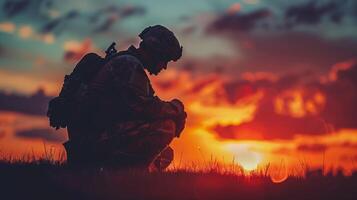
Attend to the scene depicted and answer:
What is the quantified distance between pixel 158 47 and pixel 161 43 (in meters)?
0.12

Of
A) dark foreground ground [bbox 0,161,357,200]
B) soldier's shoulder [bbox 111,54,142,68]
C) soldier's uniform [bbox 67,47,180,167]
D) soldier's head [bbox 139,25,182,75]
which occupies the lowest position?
dark foreground ground [bbox 0,161,357,200]

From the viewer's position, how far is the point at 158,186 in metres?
13.3

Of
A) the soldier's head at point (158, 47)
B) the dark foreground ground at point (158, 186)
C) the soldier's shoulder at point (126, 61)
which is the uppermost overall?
the soldier's head at point (158, 47)

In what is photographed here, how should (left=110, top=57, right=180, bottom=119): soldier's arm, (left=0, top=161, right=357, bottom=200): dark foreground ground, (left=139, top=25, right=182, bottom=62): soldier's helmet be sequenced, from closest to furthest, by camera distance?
(left=0, top=161, right=357, bottom=200): dark foreground ground < (left=110, top=57, right=180, bottom=119): soldier's arm < (left=139, top=25, right=182, bottom=62): soldier's helmet

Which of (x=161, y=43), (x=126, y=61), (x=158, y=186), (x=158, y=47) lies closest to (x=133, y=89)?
(x=126, y=61)

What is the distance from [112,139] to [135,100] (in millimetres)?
1018

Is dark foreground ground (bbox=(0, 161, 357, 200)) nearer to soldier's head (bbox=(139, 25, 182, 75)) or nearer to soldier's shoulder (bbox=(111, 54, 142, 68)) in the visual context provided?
soldier's shoulder (bbox=(111, 54, 142, 68))

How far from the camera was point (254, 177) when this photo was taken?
47.8ft

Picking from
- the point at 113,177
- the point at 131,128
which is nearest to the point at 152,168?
the point at 131,128

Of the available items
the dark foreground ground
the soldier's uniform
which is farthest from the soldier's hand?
the dark foreground ground

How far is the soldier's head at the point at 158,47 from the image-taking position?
15.8 meters

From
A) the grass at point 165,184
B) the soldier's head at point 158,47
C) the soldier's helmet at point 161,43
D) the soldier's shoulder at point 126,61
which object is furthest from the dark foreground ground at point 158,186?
A: the soldier's helmet at point 161,43

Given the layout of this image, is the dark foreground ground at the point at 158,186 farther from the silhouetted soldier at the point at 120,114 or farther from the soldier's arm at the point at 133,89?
the soldier's arm at the point at 133,89

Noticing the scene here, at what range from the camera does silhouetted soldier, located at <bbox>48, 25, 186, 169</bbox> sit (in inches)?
598
